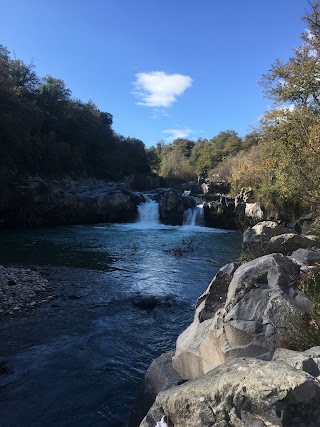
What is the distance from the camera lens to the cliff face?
984 inches

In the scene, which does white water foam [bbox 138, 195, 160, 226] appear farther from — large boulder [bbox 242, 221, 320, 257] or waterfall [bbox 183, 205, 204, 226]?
large boulder [bbox 242, 221, 320, 257]

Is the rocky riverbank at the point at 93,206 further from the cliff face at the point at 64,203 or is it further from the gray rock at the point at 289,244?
the gray rock at the point at 289,244

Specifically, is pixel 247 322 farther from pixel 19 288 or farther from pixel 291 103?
pixel 291 103

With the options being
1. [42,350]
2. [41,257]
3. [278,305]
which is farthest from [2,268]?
[278,305]

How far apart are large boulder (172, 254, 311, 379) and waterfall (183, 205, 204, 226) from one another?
2240 centimetres

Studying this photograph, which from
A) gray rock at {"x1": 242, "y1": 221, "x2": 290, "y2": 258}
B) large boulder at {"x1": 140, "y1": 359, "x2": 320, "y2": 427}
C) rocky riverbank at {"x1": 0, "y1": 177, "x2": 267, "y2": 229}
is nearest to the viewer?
large boulder at {"x1": 140, "y1": 359, "x2": 320, "y2": 427}

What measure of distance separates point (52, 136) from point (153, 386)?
33.7m

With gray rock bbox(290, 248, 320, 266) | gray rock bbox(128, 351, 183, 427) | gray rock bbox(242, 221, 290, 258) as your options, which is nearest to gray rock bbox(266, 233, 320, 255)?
gray rock bbox(242, 221, 290, 258)

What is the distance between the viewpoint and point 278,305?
413cm

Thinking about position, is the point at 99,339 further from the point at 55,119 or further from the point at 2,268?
the point at 55,119

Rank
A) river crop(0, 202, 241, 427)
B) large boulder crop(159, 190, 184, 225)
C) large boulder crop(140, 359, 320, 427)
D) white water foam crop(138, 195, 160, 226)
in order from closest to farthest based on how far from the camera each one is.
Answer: large boulder crop(140, 359, 320, 427), river crop(0, 202, 241, 427), large boulder crop(159, 190, 184, 225), white water foam crop(138, 195, 160, 226)

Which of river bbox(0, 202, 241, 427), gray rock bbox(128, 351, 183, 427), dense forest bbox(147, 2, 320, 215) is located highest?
dense forest bbox(147, 2, 320, 215)

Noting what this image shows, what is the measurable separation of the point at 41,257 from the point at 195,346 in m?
11.6

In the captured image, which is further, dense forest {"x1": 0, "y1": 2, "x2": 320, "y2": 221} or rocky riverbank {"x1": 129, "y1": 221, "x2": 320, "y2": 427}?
dense forest {"x1": 0, "y1": 2, "x2": 320, "y2": 221}
